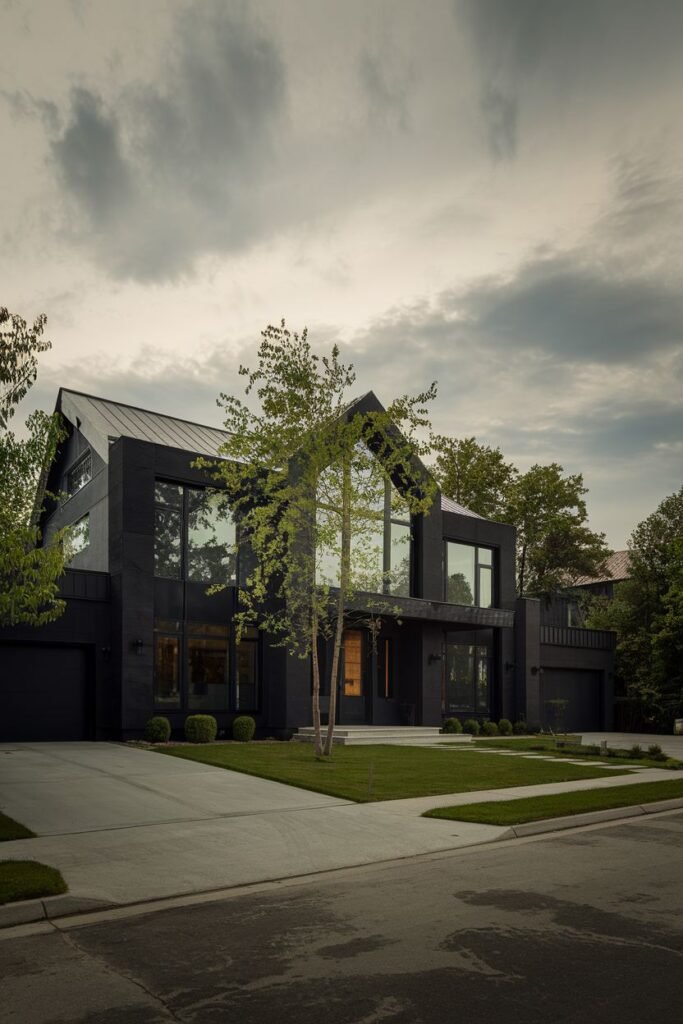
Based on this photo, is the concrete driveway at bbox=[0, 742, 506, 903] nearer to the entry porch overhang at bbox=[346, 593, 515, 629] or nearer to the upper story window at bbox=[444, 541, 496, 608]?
the entry porch overhang at bbox=[346, 593, 515, 629]

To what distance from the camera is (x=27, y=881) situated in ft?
25.4

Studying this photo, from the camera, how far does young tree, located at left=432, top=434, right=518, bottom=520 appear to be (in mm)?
46031

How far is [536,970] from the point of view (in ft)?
18.5

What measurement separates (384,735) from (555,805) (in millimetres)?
12649

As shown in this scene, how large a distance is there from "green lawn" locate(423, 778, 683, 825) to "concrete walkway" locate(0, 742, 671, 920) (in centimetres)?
40

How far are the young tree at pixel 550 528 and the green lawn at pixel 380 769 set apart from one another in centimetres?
2473

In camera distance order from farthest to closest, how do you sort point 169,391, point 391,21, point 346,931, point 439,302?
1. point 169,391
2. point 439,302
3. point 391,21
4. point 346,931

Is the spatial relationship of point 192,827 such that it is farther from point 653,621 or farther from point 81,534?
point 653,621

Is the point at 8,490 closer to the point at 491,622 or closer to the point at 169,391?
the point at 491,622

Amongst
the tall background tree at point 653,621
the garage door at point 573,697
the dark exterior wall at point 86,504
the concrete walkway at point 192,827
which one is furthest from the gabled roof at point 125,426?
the tall background tree at point 653,621

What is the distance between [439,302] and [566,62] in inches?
342

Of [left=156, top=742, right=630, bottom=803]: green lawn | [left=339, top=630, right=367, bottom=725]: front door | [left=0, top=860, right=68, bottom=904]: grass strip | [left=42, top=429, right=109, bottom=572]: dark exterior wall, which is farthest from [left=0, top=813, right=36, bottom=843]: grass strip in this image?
[left=339, top=630, right=367, bottom=725]: front door

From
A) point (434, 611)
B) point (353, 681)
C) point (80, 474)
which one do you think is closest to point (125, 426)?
point (80, 474)

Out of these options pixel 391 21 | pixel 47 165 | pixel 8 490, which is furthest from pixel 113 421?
pixel 391 21
